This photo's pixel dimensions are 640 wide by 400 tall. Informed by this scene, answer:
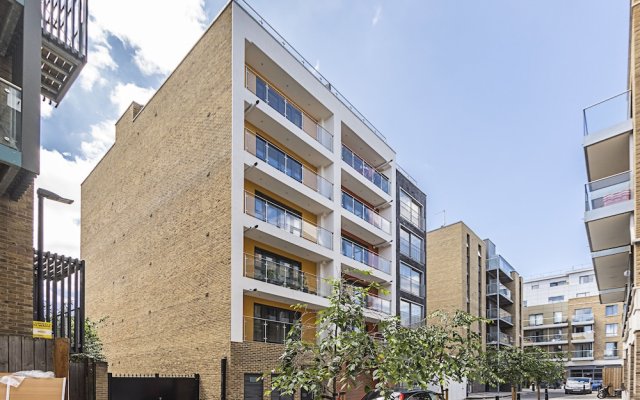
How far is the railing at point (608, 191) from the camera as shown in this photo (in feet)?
47.3

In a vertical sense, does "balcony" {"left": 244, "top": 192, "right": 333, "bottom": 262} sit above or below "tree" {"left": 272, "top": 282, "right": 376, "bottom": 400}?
above

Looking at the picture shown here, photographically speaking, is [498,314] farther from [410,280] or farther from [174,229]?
[174,229]

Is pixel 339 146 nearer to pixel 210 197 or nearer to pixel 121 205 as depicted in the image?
pixel 210 197

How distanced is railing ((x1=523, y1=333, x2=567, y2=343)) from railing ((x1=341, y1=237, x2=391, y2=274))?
46.1m

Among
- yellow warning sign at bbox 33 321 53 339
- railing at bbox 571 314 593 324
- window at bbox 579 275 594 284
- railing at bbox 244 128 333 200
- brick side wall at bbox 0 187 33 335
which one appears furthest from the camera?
window at bbox 579 275 594 284

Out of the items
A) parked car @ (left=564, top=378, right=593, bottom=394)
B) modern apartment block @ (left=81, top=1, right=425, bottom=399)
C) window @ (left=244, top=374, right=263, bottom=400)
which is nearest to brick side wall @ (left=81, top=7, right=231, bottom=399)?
modern apartment block @ (left=81, top=1, right=425, bottom=399)

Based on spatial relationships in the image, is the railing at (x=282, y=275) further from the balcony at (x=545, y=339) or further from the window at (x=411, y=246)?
the balcony at (x=545, y=339)

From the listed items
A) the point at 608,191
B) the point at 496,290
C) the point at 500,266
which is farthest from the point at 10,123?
the point at 500,266

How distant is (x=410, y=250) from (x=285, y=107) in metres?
14.7

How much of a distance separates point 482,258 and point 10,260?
45.4 meters

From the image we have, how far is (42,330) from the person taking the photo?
8.20 metres

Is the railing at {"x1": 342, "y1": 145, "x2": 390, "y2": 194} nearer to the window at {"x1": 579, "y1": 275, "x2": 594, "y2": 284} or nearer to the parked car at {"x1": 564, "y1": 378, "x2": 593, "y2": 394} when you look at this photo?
the parked car at {"x1": 564, "y1": 378, "x2": 593, "y2": 394}

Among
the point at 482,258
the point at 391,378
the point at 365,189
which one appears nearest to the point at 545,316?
the point at 482,258

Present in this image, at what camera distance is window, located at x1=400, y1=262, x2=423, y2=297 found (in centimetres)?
3059
